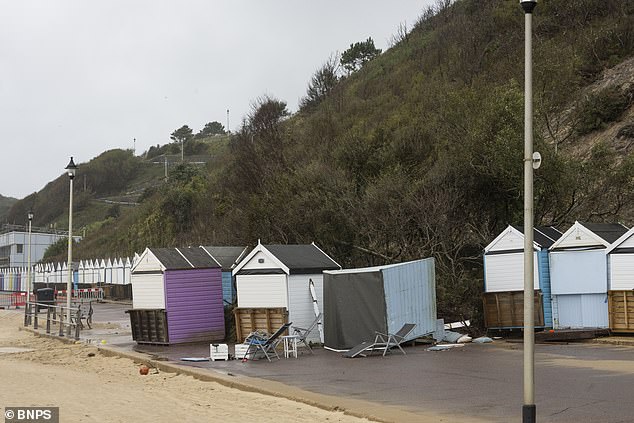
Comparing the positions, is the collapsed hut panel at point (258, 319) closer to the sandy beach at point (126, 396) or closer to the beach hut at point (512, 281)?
the sandy beach at point (126, 396)

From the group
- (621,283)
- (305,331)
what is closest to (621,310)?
(621,283)

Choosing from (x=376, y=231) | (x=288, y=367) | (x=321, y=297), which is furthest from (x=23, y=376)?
(x=376, y=231)

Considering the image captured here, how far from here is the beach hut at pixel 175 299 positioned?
84.8ft

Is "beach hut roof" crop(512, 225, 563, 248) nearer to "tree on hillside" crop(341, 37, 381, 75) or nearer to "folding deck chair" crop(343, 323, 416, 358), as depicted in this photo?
"folding deck chair" crop(343, 323, 416, 358)

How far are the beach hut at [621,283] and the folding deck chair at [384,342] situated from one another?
5.64 meters

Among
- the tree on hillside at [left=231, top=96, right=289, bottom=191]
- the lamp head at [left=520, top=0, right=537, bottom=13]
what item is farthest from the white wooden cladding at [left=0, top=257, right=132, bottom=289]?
the lamp head at [left=520, top=0, right=537, bottom=13]

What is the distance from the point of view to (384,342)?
21.5 m

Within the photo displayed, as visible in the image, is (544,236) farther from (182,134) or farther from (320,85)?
(182,134)

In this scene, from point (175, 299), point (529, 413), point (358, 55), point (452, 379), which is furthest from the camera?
point (358, 55)

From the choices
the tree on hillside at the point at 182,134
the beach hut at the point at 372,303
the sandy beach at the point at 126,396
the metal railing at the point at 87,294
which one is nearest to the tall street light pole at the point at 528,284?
the sandy beach at the point at 126,396

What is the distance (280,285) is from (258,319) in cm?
138

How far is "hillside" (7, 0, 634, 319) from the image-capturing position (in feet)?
101

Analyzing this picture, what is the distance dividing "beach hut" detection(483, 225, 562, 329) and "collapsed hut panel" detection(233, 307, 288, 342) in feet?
20.6

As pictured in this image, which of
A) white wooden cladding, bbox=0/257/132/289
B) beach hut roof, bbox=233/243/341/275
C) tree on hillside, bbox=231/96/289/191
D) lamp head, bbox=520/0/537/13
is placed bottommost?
white wooden cladding, bbox=0/257/132/289
